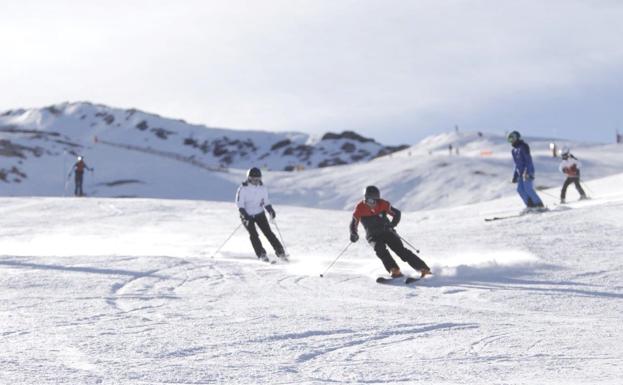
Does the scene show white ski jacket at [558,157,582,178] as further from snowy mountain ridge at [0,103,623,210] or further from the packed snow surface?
snowy mountain ridge at [0,103,623,210]

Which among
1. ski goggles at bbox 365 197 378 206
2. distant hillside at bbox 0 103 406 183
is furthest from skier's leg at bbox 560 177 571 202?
distant hillside at bbox 0 103 406 183

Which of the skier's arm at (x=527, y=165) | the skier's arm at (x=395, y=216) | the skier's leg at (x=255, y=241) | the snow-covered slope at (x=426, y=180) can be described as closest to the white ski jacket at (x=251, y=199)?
the skier's leg at (x=255, y=241)

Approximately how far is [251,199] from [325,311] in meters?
5.88

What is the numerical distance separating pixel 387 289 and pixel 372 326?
2.65m

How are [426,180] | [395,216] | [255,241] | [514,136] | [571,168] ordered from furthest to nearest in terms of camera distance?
[426,180], [571,168], [514,136], [255,241], [395,216]

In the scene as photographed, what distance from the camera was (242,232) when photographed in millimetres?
18031

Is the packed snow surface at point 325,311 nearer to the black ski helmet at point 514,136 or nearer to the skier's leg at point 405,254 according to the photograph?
the skier's leg at point 405,254

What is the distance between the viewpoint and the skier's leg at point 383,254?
10.4 metres

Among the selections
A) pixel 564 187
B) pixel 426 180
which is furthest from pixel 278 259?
pixel 426 180

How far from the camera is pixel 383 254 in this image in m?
10.5

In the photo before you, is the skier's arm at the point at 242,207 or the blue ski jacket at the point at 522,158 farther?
the blue ski jacket at the point at 522,158

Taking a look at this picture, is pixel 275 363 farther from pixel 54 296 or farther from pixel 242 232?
pixel 242 232

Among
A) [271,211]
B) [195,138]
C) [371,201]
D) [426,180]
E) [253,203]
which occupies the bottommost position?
[271,211]

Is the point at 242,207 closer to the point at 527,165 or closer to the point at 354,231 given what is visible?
the point at 354,231
